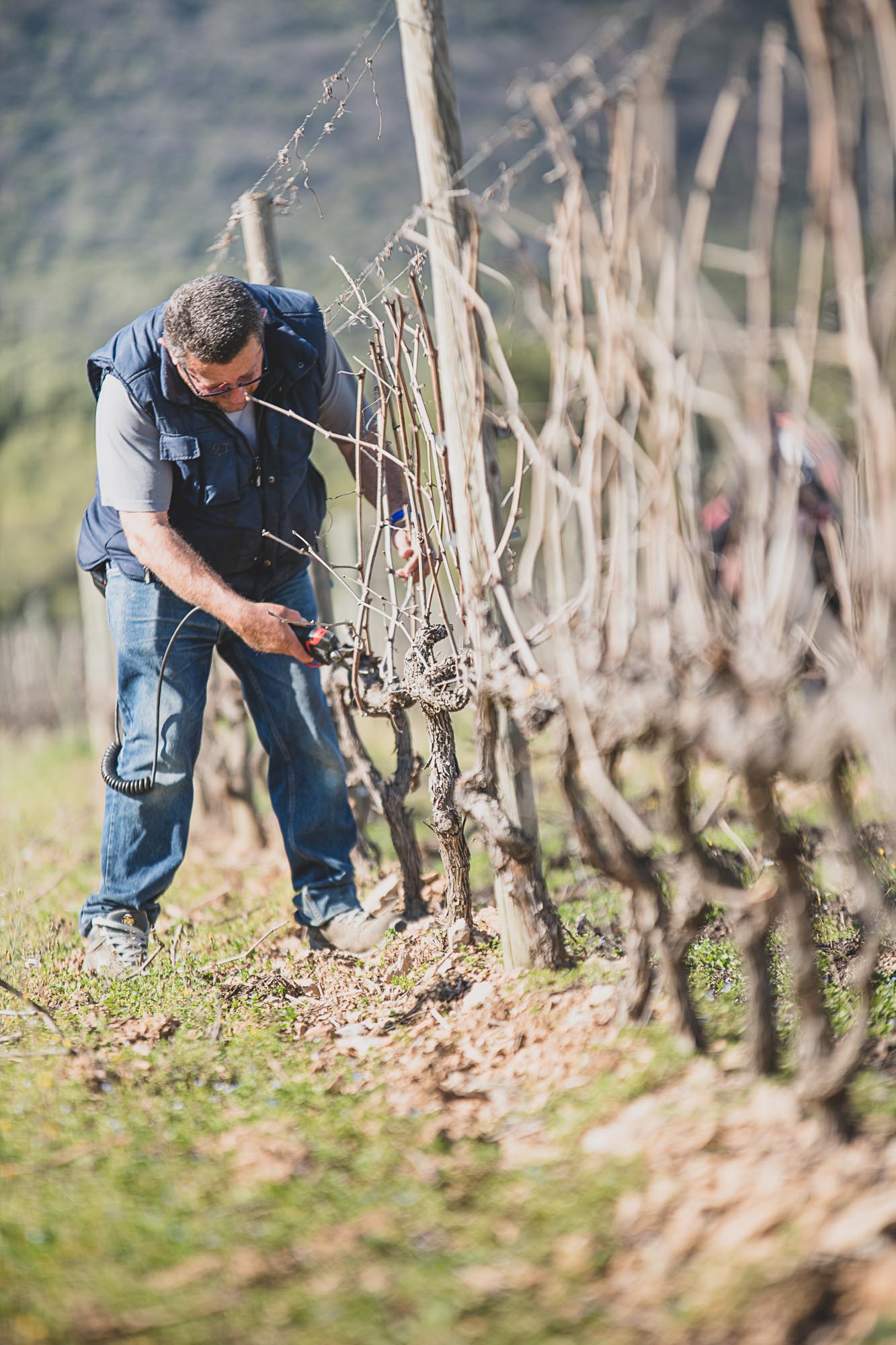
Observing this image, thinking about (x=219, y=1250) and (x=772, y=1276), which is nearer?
(x=772, y=1276)

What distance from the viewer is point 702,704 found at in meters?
2.02

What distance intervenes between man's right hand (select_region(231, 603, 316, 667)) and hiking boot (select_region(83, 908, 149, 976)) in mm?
990

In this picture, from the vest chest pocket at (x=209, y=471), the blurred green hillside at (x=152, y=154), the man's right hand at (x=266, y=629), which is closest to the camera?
the man's right hand at (x=266, y=629)

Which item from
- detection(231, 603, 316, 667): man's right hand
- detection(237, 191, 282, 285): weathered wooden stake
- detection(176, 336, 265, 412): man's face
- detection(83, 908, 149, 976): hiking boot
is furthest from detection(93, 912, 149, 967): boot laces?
detection(237, 191, 282, 285): weathered wooden stake

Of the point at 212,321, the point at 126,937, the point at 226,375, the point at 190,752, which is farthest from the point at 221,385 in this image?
the point at 126,937

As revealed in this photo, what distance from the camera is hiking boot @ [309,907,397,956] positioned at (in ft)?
12.2

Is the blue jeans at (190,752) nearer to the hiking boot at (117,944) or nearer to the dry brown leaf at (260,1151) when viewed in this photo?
the hiking boot at (117,944)

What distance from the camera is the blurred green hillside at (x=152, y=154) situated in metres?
25.7

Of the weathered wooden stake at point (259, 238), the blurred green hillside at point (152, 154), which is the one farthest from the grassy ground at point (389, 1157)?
the blurred green hillside at point (152, 154)

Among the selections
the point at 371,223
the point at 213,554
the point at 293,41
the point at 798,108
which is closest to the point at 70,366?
the point at 371,223

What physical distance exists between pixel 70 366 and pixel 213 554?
2705 centimetres

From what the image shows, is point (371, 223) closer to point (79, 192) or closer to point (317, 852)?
point (79, 192)

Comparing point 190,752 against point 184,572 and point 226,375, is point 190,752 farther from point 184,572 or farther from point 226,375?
point 226,375

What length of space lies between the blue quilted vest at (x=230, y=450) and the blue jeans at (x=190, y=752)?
0.50 ft
